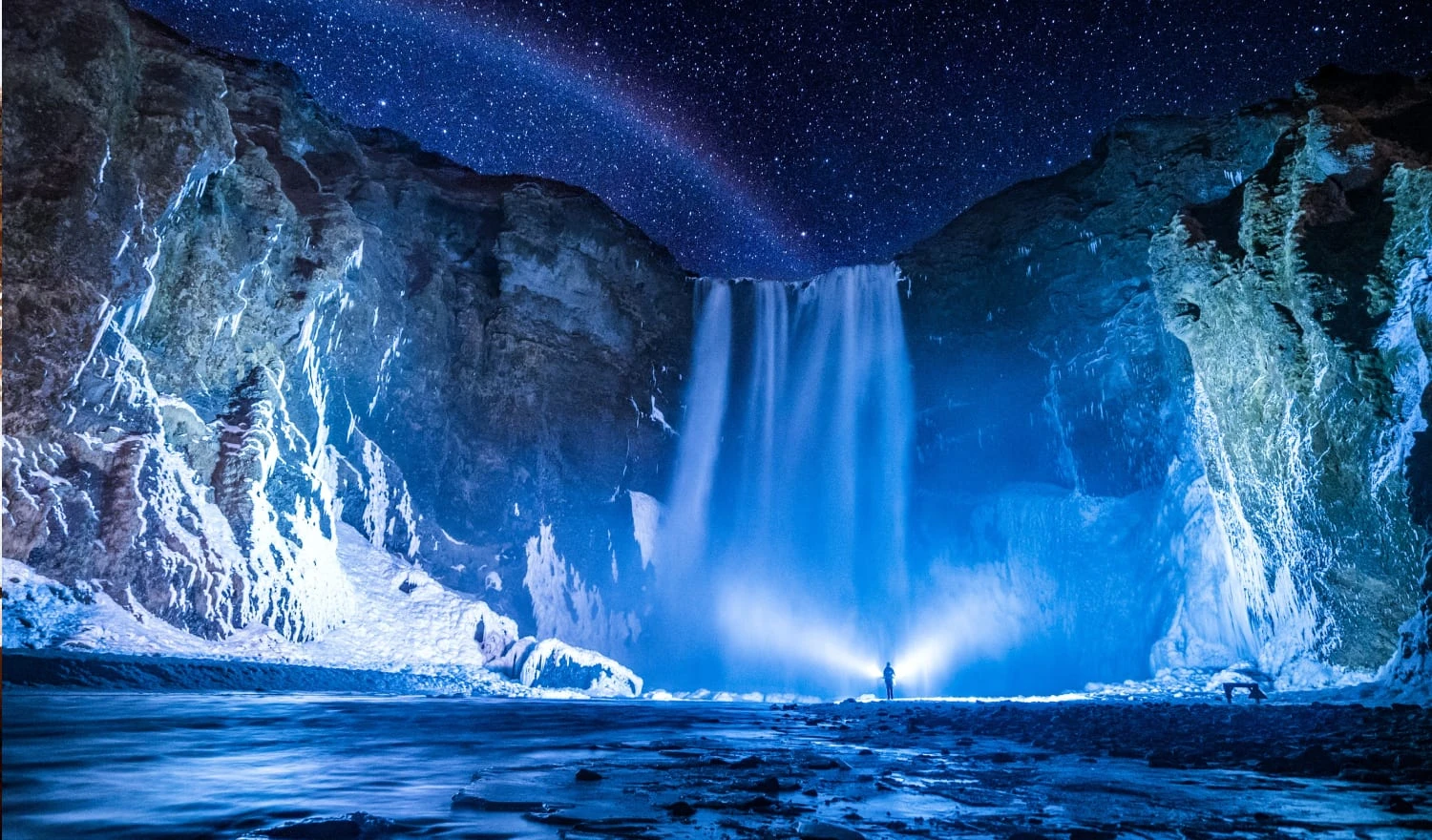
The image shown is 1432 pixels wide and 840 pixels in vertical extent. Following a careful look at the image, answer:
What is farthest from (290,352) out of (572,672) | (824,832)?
(824,832)

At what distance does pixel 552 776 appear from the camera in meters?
6.25

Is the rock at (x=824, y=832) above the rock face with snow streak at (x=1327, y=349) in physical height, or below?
below

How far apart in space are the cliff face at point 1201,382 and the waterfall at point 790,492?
2.76 meters

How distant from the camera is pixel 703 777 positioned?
6.18 metres

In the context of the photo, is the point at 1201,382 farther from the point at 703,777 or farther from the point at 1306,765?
the point at 703,777

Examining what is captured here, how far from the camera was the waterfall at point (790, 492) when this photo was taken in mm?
35500

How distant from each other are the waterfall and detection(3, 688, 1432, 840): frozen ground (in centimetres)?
2472

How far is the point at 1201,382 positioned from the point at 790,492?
19.2 meters

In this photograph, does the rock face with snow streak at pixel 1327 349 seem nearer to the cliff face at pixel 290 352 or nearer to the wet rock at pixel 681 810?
the wet rock at pixel 681 810

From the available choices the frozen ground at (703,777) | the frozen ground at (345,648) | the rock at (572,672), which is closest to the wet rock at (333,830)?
the frozen ground at (703,777)

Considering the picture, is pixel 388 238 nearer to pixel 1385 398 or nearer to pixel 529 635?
pixel 529 635

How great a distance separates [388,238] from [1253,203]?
2849cm

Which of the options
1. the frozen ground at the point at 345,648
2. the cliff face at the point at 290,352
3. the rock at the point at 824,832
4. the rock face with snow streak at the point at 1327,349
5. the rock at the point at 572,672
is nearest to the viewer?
the rock at the point at 824,832

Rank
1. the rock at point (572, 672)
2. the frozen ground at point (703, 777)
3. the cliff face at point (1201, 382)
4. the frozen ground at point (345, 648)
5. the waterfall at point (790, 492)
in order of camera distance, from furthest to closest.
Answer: the waterfall at point (790, 492), the rock at point (572, 672), the cliff face at point (1201, 382), the frozen ground at point (345, 648), the frozen ground at point (703, 777)
